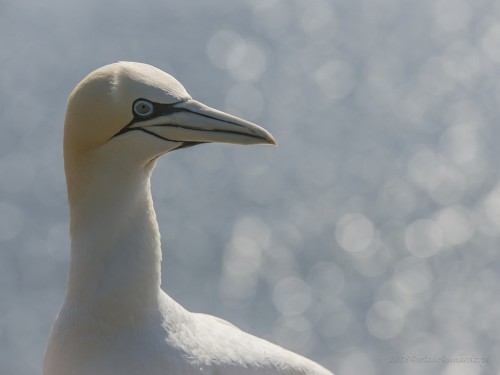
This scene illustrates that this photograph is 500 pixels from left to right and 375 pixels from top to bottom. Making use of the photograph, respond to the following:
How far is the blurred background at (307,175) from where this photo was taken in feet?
35.9

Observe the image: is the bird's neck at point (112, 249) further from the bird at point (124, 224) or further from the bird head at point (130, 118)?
the bird head at point (130, 118)

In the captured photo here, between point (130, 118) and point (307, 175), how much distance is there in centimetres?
813

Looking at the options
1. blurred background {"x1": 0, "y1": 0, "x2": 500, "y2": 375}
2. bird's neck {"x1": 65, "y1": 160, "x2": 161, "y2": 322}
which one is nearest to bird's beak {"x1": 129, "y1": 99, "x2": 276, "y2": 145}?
bird's neck {"x1": 65, "y1": 160, "x2": 161, "y2": 322}

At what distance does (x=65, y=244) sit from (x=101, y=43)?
335 cm

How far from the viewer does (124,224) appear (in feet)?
14.9

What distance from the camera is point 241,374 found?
15.8 ft

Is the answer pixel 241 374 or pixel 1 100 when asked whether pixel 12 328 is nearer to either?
pixel 1 100

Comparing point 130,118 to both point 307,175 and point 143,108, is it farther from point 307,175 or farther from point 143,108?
point 307,175

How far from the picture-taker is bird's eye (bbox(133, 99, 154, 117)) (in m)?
4.37

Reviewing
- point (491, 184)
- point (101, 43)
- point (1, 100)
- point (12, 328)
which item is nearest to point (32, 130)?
point (1, 100)

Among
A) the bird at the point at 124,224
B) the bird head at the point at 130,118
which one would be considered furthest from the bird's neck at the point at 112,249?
the bird head at the point at 130,118

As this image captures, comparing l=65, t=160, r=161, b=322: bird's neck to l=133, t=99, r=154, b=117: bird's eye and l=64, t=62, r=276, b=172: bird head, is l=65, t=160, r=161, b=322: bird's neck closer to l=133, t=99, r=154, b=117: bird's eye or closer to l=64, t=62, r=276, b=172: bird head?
l=64, t=62, r=276, b=172: bird head

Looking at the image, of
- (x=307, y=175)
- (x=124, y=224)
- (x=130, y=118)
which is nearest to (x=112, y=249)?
(x=124, y=224)

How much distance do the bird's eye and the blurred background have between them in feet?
21.1
